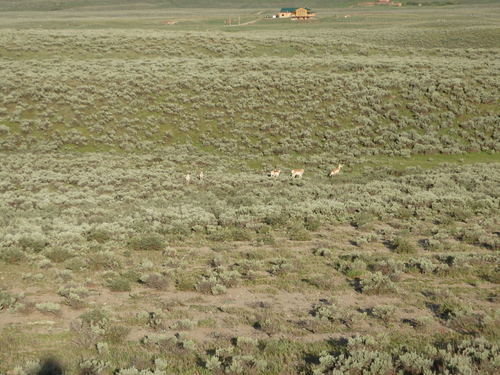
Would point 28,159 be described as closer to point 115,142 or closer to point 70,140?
point 70,140

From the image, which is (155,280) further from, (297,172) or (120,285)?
(297,172)

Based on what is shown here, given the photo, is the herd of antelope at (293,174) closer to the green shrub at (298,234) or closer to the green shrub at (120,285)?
the green shrub at (298,234)

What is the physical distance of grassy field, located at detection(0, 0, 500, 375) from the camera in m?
8.60

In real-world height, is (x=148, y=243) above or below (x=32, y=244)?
below

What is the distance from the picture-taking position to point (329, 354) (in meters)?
8.08

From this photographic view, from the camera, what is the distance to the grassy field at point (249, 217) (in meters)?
8.60

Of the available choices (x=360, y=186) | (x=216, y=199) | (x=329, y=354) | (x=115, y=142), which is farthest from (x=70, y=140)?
(x=329, y=354)

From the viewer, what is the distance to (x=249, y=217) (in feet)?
→ 54.3

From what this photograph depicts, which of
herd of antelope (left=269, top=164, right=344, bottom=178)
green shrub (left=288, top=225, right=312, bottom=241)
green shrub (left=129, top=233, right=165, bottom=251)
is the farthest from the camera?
herd of antelope (left=269, top=164, right=344, bottom=178)

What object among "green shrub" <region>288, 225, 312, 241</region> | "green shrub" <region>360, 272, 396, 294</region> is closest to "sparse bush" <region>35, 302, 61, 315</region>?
"green shrub" <region>360, 272, 396, 294</region>

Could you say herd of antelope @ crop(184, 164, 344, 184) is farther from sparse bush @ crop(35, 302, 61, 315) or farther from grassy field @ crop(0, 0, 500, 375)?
sparse bush @ crop(35, 302, 61, 315)

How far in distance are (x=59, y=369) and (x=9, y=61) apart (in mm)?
45226

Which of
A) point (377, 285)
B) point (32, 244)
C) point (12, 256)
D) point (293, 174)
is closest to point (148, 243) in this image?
point (32, 244)

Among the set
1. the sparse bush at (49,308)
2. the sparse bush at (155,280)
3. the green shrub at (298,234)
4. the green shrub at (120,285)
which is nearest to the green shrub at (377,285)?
the green shrub at (298,234)
